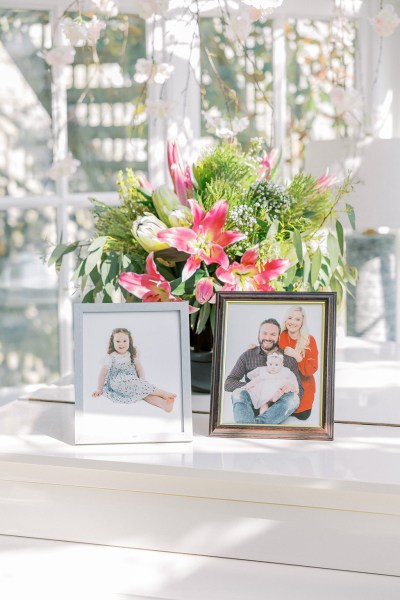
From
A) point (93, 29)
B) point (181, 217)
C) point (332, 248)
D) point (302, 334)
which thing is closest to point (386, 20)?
point (93, 29)

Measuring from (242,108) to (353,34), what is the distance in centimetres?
42

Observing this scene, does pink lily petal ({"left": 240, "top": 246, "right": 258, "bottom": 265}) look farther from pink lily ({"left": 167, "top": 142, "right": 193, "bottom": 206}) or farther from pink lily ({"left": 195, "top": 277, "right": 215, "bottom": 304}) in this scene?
pink lily ({"left": 167, "top": 142, "right": 193, "bottom": 206})

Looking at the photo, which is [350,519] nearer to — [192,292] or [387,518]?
[387,518]

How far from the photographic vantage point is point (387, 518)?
31.7 inches

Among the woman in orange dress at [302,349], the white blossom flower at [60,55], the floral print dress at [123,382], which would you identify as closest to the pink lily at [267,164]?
the woman in orange dress at [302,349]

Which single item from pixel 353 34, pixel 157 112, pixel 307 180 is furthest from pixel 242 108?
pixel 307 180

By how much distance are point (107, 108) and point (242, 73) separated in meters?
0.43

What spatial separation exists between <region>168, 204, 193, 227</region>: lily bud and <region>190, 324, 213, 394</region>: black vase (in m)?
0.20

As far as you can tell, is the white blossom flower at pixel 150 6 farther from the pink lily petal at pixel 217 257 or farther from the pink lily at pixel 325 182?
the pink lily petal at pixel 217 257

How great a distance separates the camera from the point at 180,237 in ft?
3.42

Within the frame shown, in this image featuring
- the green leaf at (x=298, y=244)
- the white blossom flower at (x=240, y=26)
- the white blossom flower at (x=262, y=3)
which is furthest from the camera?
the white blossom flower at (x=240, y=26)

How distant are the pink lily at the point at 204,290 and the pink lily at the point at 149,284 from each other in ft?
0.16

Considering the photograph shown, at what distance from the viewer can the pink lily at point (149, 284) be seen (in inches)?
43.1

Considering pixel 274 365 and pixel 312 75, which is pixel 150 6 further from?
pixel 274 365
